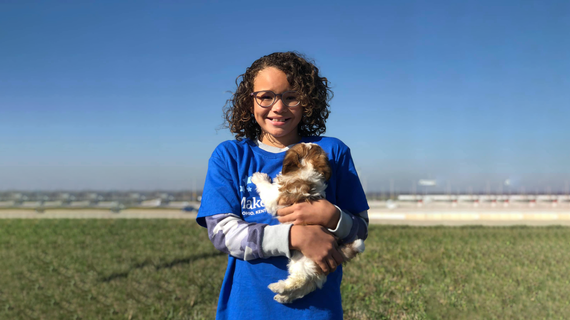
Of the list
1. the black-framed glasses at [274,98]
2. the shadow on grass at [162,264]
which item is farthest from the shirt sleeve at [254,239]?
the shadow on grass at [162,264]

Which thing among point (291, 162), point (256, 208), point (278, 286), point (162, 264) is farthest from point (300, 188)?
point (162, 264)

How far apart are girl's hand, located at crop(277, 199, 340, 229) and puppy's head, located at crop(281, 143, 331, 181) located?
17 cm

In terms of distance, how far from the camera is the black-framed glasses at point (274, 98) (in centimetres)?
189

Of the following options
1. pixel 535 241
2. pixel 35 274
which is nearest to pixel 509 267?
pixel 535 241

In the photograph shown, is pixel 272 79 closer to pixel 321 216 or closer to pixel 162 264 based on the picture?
pixel 321 216

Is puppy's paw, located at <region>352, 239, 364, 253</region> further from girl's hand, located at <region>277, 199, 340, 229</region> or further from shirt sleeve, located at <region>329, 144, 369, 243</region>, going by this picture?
girl's hand, located at <region>277, 199, 340, 229</region>

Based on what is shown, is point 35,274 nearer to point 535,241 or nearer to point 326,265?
point 326,265

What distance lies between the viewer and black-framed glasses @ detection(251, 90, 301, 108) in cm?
189

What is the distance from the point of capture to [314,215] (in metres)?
1.64

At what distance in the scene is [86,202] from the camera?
3238 cm

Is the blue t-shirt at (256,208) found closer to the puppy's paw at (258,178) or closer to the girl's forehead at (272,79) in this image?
the puppy's paw at (258,178)

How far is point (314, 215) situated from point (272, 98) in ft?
2.21

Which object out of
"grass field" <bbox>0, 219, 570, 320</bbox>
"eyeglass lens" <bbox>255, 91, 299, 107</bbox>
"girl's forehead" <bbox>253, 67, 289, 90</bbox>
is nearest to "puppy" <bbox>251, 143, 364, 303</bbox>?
"eyeglass lens" <bbox>255, 91, 299, 107</bbox>

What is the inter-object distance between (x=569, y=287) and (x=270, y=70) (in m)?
6.34
